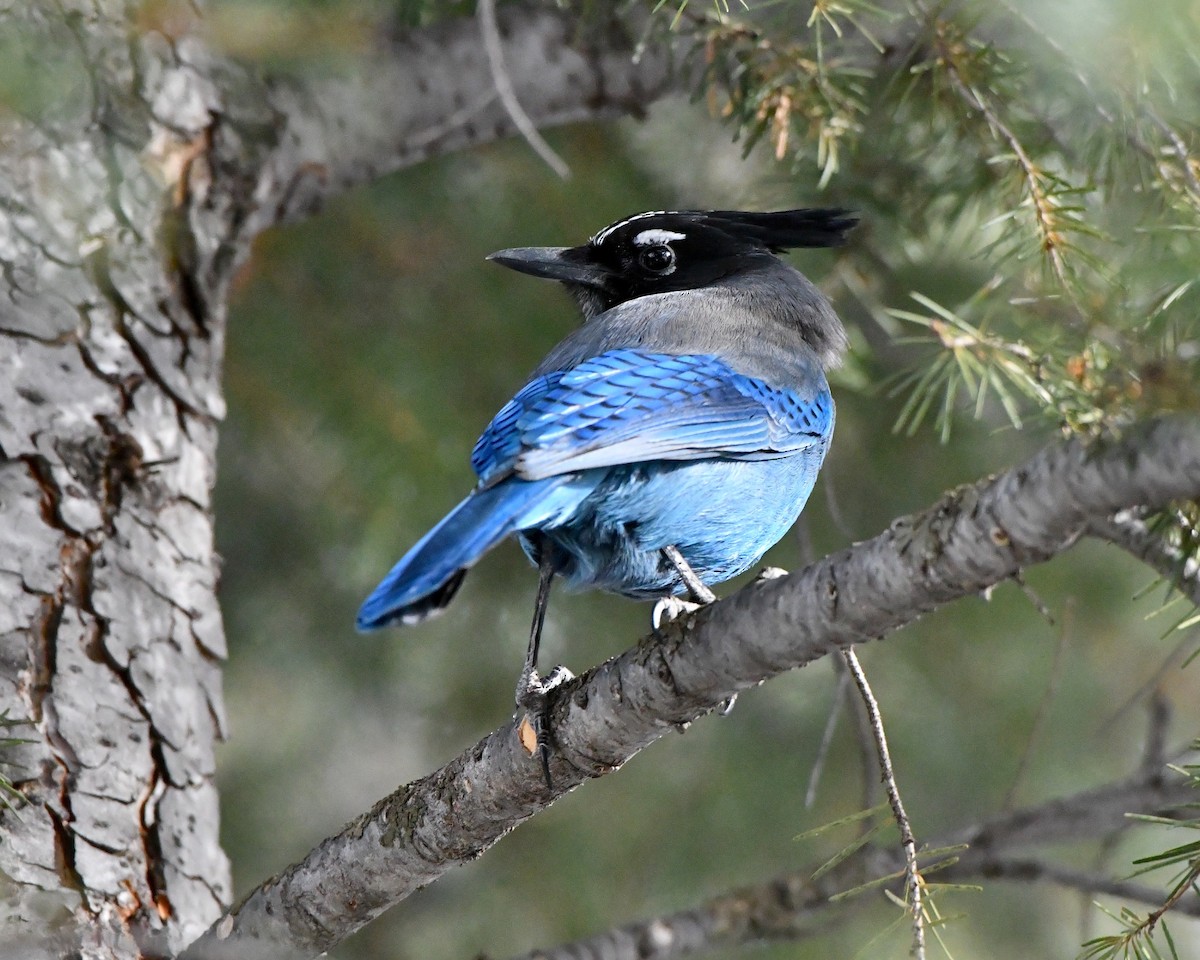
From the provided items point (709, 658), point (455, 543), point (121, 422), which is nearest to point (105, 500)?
point (121, 422)

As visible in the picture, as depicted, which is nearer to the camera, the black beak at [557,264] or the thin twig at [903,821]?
the thin twig at [903,821]

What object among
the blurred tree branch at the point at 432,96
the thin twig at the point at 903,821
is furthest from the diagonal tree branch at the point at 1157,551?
the blurred tree branch at the point at 432,96

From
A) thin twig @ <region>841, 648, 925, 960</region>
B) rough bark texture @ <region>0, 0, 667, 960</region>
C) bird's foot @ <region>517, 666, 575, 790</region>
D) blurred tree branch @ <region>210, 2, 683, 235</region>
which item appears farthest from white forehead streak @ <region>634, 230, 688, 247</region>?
thin twig @ <region>841, 648, 925, 960</region>

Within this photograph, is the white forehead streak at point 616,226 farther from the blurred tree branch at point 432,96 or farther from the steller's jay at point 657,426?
the blurred tree branch at point 432,96

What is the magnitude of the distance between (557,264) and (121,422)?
87 centimetres

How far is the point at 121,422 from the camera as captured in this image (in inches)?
86.8

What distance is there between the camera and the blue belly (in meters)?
2.05

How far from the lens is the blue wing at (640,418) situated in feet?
6.32

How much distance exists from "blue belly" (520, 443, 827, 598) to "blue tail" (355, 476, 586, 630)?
15 centimetres

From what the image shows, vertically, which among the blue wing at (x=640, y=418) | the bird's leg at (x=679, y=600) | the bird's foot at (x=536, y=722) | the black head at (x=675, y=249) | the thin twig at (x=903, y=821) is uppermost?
the black head at (x=675, y=249)

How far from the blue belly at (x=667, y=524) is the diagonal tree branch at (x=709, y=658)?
0.33 meters

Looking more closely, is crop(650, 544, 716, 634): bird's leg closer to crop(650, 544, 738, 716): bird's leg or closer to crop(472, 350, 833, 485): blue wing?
crop(650, 544, 738, 716): bird's leg

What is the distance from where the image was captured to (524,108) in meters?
2.88

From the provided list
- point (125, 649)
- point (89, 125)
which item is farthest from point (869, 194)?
point (125, 649)
